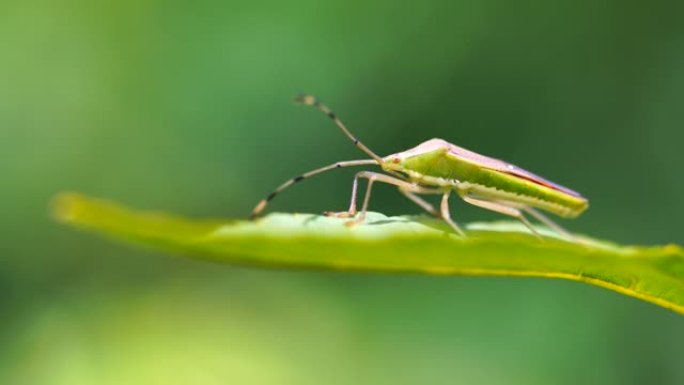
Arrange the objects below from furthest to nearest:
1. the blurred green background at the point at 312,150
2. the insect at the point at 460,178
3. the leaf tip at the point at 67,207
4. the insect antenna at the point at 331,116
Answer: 1. the blurred green background at the point at 312,150
2. the insect at the point at 460,178
3. the insect antenna at the point at 331,116
4. the leaf tip at the point at 67,207

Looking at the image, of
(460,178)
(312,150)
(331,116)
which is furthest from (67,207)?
(312,150)

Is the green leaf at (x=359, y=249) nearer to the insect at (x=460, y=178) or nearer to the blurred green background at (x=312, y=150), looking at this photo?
the insect at (x=460, y=178)

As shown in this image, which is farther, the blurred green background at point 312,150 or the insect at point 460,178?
the blurred green background at point 312,150

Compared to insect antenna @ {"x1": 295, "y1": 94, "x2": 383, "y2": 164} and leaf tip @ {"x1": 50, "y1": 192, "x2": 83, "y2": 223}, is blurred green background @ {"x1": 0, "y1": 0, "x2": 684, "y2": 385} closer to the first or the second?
insect antenna @ {"x1": 295, "y1": 94, "x2": 383, "y2": 164}

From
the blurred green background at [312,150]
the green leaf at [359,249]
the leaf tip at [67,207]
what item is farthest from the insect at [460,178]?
the blurred green background at [312,150]

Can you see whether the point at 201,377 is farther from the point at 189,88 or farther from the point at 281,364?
the point at 189,88
